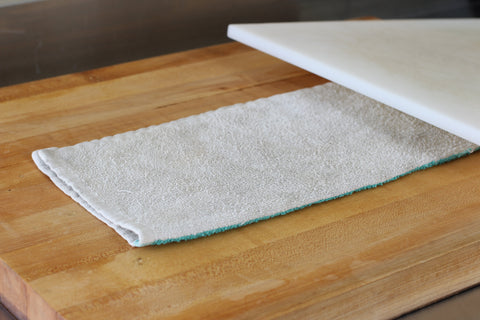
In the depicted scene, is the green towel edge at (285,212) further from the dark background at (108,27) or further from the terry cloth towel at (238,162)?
the dark background at (108,27)

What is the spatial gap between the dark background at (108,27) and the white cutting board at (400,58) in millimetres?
223

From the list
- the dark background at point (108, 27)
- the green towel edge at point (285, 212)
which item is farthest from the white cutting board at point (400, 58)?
the dark background at point (108, 27)

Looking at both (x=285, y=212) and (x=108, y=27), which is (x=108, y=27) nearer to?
(x=108, y=27)

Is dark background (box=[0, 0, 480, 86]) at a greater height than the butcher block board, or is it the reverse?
dark background (box=[0, 0, 480, 86])

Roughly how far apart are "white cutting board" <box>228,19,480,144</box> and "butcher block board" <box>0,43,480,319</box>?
9 centimetres

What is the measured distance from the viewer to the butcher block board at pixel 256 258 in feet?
2.12

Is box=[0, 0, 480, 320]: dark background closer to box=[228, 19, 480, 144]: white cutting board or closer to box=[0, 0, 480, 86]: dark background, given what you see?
box=[0, 0, 480, 86]: dark background

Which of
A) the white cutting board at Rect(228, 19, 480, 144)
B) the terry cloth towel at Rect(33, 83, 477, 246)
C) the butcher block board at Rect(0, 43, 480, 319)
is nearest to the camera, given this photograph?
the butcher block board at Rect(0, 43, 480, 319)

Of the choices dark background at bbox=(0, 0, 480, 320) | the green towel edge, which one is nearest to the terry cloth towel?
the green towel edge

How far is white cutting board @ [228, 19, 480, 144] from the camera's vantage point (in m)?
0.89

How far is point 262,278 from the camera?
2.21 feet

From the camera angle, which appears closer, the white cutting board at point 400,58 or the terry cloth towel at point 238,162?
the terry cloth towel at point 238,162

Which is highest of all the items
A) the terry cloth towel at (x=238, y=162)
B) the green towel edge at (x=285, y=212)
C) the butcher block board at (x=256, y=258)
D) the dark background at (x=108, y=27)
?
the dark background at (x=108, y=27)

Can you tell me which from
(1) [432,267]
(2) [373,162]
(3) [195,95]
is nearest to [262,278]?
(1) [432,267]
